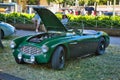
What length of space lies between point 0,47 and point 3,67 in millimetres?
3157

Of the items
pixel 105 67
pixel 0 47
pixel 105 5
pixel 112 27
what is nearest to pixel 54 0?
pixel 105 5

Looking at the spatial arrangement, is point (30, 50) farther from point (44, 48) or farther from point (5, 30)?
point (5, 30)

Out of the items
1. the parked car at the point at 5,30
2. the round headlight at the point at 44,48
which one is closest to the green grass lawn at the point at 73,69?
the round headlight at the point at 44,48

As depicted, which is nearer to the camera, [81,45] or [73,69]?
[73,69]

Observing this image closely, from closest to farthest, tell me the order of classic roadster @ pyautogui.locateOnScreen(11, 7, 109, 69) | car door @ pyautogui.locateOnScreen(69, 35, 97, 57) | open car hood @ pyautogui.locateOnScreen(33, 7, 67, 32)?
classic roadster @ pyautogui.locateOnScreen(11, 7, 109, 69)
car door @ pyautogui.locateOnScreen(69, 35, 97, 57)
open car hood @ pyautogui.locateOnScreen(33, 7, 67, 32)

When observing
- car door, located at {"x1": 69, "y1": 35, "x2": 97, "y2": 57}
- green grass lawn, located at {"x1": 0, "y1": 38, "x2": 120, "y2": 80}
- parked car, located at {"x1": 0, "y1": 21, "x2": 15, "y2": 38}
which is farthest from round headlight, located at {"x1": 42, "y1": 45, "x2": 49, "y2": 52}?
parked car, located at {"x1": 0, "y1": 21, "x2": 15, "y2": 38}

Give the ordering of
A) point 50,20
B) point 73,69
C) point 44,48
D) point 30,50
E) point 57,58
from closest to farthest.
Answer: point 44,48 → point 57,58 → point 30,50 → point 73,69 → point 50,20

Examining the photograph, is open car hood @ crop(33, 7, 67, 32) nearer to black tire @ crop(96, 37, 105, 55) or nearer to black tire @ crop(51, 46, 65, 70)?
black tire @ crop(51, 46, 65, 70)

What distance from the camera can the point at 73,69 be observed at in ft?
28.6

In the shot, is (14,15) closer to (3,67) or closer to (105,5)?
(3,67)

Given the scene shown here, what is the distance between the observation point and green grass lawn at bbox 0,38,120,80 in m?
7.77

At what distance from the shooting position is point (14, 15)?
1070 inches

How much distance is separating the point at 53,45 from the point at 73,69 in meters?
0.91

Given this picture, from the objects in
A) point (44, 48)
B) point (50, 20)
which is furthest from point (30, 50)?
point (50, 20)
